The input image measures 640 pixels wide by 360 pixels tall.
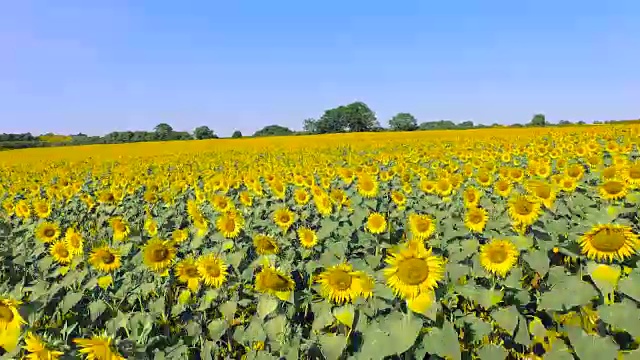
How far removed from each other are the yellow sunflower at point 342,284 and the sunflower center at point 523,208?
192cm

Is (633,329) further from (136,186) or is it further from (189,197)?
(136,186)

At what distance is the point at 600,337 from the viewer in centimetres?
252

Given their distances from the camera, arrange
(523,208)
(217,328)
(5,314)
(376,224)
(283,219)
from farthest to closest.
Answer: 1. (283,219)
2. (376,224)
3. (523,208)
4. (217,328)
5. (5,314)

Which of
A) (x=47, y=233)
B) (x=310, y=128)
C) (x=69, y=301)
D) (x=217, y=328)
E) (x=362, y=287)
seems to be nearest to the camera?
(x=362, y=287)

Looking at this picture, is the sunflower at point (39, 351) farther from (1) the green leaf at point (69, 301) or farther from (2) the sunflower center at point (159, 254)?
(2) the sunflower center at point (159, 254)

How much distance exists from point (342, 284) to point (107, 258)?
2327 mm

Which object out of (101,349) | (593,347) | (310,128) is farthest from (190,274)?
(310,128)

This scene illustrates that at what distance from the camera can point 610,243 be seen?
2557 mm

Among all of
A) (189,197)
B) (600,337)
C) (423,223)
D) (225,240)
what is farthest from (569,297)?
(189,197)

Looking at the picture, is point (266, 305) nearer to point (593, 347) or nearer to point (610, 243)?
point (593, 347)

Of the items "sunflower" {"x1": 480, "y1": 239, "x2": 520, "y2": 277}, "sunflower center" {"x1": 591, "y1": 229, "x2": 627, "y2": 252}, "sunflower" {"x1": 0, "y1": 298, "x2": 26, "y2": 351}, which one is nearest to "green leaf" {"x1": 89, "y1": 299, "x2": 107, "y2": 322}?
"sunflower" {"x1": 0, "y1": 298, "x2": 26, "y2": 351}

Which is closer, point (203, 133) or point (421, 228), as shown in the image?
point (421, 228)

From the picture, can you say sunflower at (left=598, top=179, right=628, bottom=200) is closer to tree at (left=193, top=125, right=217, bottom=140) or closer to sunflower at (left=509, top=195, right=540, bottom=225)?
sunflower at (left=509, top=195, right=540, bottom=225)

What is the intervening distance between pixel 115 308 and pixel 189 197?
582 cm
